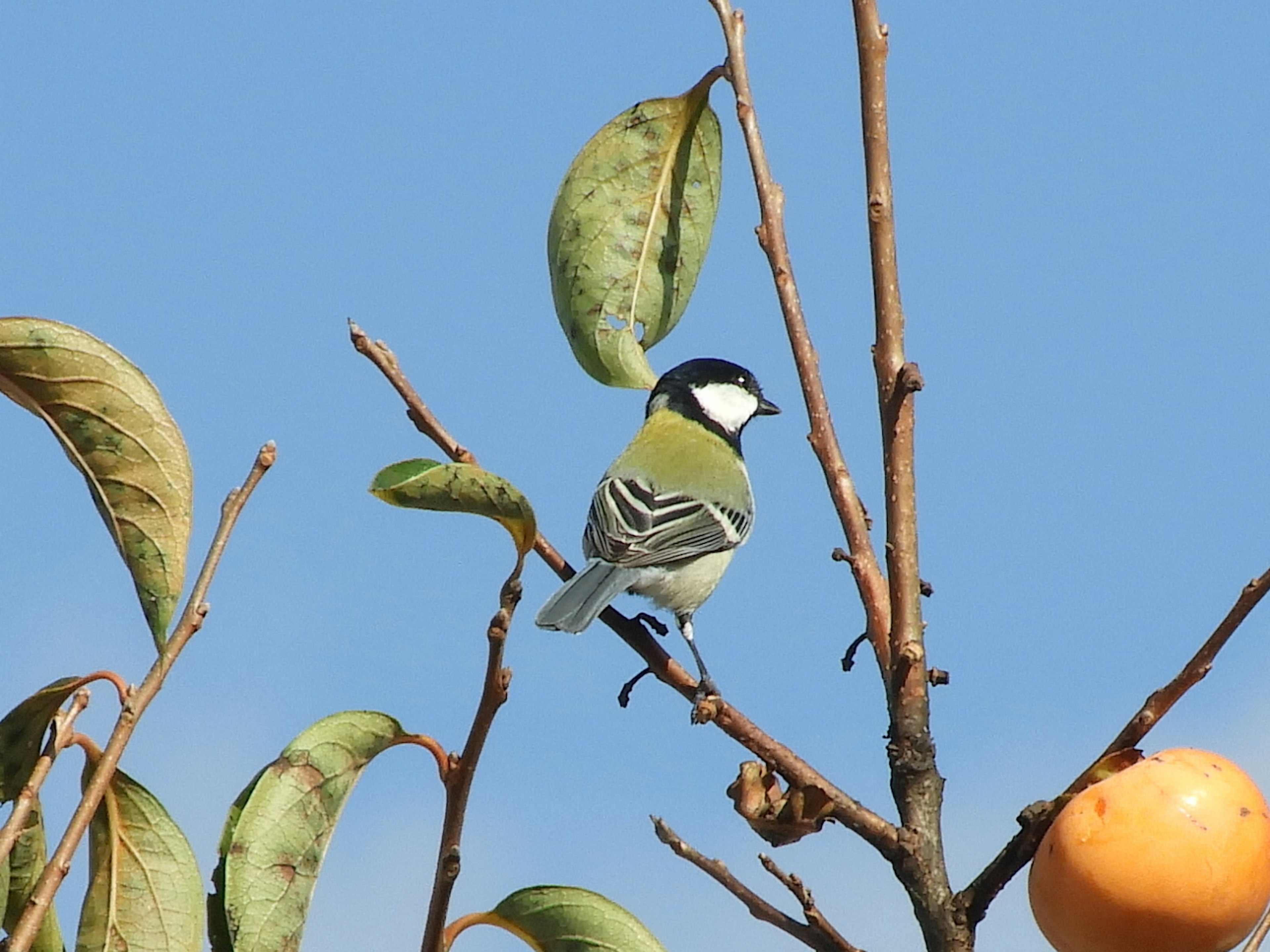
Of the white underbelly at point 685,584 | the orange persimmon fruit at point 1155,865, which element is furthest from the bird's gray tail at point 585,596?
the orange persimmon fruit at point 1155,865

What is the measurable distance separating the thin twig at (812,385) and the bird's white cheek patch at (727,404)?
3.80 meters

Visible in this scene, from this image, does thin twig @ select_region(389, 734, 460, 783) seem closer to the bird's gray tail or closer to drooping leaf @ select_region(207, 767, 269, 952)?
drooping leaf @ select_region(207, 767, 269, 952)

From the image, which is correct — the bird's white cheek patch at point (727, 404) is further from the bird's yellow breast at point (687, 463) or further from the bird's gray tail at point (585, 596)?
the bird's gray tail at point (585, 596)

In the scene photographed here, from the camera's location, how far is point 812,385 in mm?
2670

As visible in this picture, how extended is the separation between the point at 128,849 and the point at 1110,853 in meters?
1.41

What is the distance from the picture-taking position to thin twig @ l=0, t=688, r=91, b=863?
1.94 meters

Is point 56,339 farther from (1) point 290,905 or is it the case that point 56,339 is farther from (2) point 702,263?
(2) point 702,263

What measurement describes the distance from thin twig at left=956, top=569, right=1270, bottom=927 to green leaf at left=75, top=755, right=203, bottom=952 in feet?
3.59

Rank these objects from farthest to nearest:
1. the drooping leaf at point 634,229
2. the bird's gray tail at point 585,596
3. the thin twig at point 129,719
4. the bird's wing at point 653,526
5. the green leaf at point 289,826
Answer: the bird's wing at point 653,526
the bird's gray tail at point 585,596
the drooping leaf at point 634,229
the green leaf at point 289,826
the thin twig at point 129,719

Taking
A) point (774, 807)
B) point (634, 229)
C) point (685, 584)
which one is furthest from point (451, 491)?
point (685, 584)

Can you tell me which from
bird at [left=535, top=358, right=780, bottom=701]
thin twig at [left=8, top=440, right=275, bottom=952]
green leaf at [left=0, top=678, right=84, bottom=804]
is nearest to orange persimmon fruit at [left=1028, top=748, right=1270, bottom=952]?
thin twig at [left=8, top=440, right=275, bottom=952]

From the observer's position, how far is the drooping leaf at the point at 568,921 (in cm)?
234

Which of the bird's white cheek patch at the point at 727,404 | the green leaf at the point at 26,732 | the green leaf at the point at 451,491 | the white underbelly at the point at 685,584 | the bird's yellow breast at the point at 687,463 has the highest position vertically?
the bird's white cheek patch at the point at 727,404

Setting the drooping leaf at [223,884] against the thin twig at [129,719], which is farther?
the drooping leaf at [223,884]
